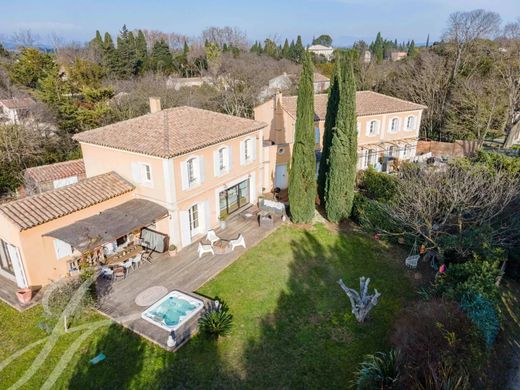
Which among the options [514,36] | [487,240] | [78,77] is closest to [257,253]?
[487,240]

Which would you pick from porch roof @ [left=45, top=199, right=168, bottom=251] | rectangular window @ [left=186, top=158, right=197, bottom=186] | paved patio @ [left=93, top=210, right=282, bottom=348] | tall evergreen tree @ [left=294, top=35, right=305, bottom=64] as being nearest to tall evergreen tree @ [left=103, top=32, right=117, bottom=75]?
tall evergreen tree @ [left=294, top=35, right=305, bottom=64]

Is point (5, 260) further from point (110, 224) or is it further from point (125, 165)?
point (125, 165)

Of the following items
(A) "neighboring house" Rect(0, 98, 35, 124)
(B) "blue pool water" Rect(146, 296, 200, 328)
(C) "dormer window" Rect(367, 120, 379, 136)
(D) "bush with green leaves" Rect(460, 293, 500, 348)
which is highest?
(A) "neighboring house" Rect(0, 98, 35, 124)

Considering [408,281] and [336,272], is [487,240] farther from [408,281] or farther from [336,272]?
[336,272]

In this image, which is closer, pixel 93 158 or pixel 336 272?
pixel 336 272

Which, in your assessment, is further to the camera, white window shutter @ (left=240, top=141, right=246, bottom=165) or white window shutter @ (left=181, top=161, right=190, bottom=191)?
white window shutter @ (left=240, top=141, right=246, bottom=165)

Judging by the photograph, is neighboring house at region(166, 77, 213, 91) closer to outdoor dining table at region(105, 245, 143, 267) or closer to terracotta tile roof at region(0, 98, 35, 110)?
terracotta tile roof at region(0, 98, 35, 110)

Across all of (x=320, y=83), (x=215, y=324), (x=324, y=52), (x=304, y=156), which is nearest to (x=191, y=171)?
(x=304, y=156)

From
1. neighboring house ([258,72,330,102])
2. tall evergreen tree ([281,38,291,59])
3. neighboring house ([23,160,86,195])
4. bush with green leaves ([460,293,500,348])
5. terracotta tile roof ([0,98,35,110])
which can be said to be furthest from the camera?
tall evergreen tree ([281,38,291,59])
